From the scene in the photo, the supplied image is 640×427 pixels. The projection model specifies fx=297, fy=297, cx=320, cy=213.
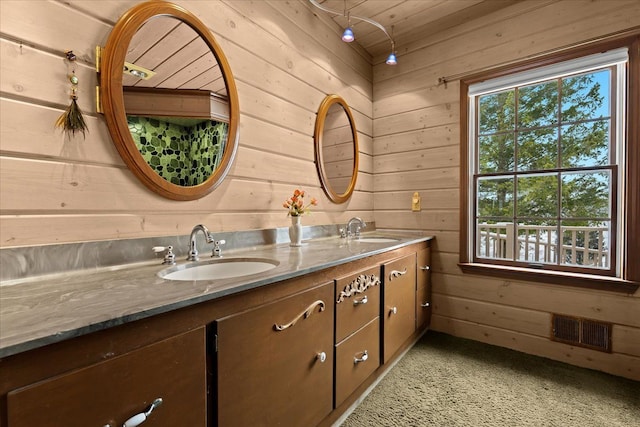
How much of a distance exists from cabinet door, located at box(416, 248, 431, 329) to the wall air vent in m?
0.87

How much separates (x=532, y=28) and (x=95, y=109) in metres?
2.83

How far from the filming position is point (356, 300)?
1.54 m

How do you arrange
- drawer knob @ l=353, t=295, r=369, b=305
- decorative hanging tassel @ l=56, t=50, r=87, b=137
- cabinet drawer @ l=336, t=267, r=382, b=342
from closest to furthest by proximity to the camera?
decorative hanging tassel @ l=56, t=50, r=87, b=137 → cabinet drawer @ l=336, t=267, r=382, b=342 → drawer knob @ l=353, t=295, r=369, b=305

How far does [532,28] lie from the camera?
2203 mm

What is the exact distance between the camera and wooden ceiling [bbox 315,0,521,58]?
2279mm

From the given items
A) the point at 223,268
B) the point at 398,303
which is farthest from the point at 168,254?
the point at 398,303

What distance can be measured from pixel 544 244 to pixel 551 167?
0.62 metres

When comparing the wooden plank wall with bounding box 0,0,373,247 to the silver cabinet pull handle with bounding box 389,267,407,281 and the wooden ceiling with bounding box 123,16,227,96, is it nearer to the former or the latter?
the wooden ceiling with bounding box 123,16,227,96

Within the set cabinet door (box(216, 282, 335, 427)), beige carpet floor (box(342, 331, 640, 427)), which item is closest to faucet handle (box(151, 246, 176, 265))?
cabinet door (box(216, 282, 335, 427))

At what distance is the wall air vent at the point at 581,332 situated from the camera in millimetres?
1978

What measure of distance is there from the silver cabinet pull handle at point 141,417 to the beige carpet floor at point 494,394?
111 cm

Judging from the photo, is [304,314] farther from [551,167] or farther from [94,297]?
[551,167]

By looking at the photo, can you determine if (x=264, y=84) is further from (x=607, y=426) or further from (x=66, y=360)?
(x=607, y=426)

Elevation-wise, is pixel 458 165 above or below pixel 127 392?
above
